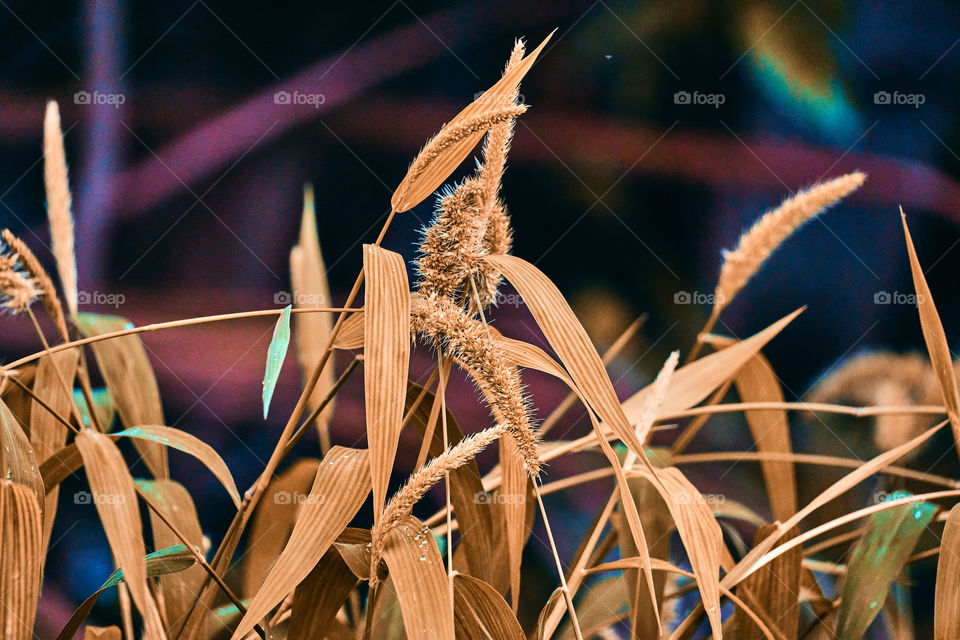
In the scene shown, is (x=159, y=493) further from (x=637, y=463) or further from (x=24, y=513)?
(x=637, y=463)

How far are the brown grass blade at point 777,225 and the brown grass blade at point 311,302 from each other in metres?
0.39

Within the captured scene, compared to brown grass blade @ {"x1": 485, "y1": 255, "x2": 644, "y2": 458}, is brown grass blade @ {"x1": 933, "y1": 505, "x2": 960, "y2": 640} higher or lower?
brown grass blade @ {"x1": 485, "y1": 255, "x2": 644, "y2": 458}

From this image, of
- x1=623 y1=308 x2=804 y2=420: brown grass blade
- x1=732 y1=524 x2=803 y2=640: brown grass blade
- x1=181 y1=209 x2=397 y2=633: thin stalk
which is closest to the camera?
x1=181 y1=209 x2=397 y2=633: thin stalk

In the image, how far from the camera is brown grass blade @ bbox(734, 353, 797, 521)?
0.65 m

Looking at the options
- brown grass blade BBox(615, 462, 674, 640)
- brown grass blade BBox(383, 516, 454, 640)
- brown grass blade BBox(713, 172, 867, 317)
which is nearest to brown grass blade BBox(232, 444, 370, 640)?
brown grass blade BBox(383, 516, 454, 640)

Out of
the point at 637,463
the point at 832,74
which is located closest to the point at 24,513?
the point at 637,463

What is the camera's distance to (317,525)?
0.33 m

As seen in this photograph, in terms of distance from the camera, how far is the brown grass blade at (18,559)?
31 cm

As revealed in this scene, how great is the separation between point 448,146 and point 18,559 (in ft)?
0.95

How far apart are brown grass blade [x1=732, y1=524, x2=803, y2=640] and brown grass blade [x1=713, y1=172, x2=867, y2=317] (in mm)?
209

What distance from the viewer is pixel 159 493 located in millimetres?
503

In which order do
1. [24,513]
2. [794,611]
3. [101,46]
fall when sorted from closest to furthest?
1. [24,513]
2. [794,611]
3. [101,46]

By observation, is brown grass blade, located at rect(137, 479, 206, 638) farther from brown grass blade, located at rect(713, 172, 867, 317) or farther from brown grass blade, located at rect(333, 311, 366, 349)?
brown grass blade, located at rect(713, 172, 867, 317)

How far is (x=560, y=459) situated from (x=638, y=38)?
501 millimetres
